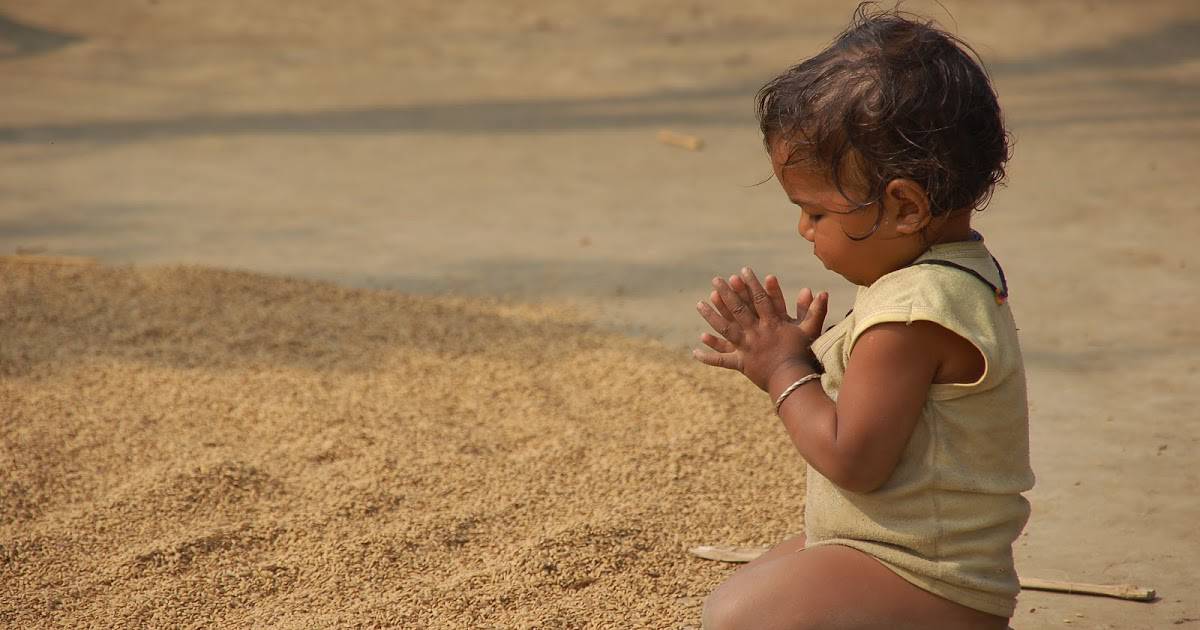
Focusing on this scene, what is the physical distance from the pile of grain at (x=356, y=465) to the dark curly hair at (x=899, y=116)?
0.87 metres

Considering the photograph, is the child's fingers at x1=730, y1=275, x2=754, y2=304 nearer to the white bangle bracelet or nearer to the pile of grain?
the white bangle bracelet

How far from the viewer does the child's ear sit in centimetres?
142

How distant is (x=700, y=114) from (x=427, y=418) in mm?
4081

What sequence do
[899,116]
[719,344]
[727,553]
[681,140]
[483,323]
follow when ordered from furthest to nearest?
[681,140]
[483,323]
[727,553]
[719,344]
[899,116]

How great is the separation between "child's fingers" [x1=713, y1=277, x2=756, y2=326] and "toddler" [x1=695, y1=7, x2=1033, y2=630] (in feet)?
0.11

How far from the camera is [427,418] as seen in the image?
9.30ft

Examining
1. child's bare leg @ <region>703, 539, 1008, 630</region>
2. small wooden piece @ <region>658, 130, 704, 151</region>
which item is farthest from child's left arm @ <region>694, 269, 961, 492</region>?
small wooden piece @ <region>658, 130, 704, 151</region>

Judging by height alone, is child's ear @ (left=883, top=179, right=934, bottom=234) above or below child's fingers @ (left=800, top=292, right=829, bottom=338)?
above

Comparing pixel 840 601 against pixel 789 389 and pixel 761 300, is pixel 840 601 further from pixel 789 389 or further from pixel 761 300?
pixel 761 300

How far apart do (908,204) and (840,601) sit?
48 centimetres

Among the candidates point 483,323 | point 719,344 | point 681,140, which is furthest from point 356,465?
point 681,140

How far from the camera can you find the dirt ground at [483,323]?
216 cm

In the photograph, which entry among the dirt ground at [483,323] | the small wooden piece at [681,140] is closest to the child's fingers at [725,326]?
the dirt ground at [483,323]

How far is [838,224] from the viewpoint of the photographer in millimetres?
1486
